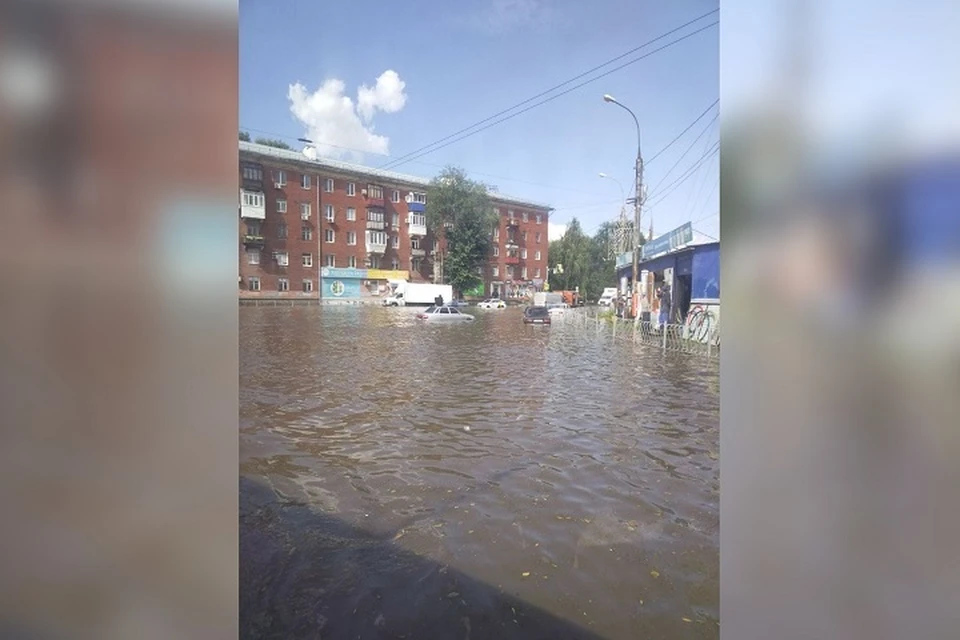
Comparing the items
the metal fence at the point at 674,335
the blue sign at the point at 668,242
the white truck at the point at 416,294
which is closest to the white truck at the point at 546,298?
the white truck at the point at 416,294

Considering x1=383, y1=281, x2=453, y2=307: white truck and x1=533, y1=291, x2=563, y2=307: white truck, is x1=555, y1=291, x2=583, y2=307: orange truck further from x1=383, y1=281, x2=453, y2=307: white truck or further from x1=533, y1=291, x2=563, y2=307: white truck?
x1=383, y1=281, x2=453, y2=307: white truck

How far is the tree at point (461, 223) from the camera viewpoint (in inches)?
1001

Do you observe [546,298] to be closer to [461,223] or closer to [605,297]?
[605,297]


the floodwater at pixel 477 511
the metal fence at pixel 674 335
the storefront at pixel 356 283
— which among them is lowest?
the floodwater at pixel 477 511

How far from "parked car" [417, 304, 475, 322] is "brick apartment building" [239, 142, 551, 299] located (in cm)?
476

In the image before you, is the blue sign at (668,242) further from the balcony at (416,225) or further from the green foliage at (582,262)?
the balcony at (416,225)

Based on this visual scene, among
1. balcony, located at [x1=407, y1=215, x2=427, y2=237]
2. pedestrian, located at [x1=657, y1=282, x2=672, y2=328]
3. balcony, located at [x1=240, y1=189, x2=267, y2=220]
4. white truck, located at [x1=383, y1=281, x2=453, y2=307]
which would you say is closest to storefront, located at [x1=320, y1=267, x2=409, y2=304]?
white truck, located at [x1=383, y1=281, x2=453, y2=307]

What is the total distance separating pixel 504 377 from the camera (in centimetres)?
1048

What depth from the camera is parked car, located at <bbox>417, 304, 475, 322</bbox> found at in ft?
94.6
